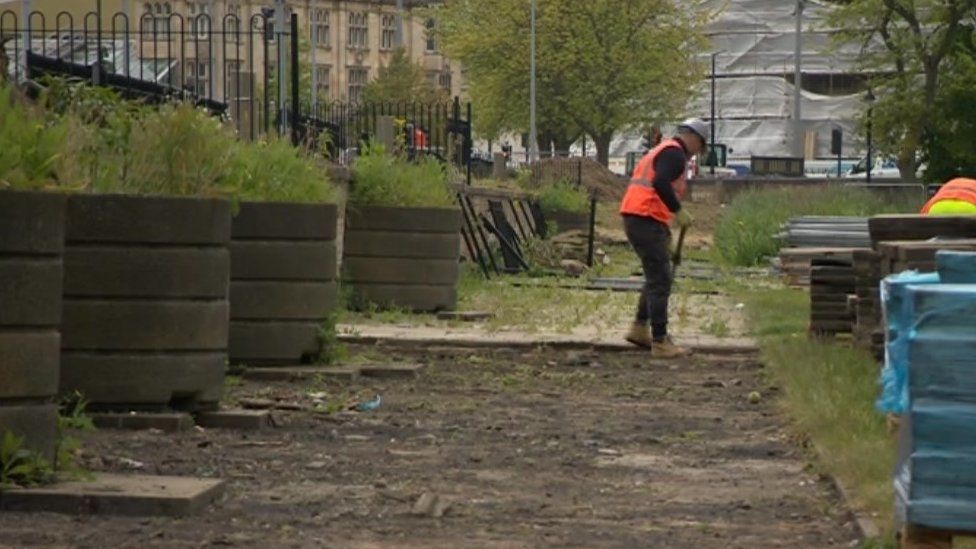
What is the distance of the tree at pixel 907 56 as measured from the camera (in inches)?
2077

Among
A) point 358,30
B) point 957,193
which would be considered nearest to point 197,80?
point 957,193

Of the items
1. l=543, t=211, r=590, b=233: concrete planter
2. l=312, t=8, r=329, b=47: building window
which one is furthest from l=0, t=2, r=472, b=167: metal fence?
l=312, t=8, r=329, b=47: building window

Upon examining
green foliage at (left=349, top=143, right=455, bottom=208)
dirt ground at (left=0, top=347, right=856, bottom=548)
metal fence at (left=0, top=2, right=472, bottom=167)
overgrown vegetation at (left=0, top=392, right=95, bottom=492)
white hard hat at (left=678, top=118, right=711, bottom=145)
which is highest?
metal fence at (left=0, top=2, right=472, bottom=167)

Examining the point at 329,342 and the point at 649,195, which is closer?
the point at 329,342

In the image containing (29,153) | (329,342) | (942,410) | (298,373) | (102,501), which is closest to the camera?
(942,410)

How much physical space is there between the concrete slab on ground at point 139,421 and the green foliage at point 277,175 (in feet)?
10.6

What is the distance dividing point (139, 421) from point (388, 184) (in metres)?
10.00

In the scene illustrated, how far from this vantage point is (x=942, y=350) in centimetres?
771

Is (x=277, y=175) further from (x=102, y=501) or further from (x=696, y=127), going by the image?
(x=102, y=501)

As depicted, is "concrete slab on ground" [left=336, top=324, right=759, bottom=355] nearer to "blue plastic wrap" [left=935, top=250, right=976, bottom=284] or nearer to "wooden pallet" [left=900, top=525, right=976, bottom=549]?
"blue plastic wrap" [left=935, top=250, right=976, bottom=284]

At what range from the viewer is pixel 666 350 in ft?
60.4

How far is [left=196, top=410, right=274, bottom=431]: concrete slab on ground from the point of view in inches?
Answer: 490

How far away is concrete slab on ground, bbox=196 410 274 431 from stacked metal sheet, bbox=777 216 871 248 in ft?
52.4

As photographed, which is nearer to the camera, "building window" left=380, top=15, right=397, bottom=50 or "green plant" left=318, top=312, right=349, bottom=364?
"green plant" left=318, top=312, right=349, bottom=364
